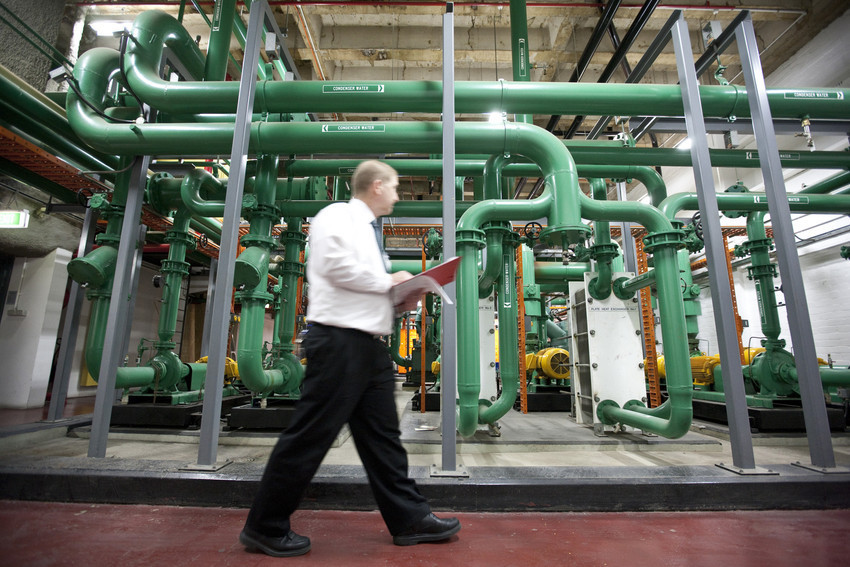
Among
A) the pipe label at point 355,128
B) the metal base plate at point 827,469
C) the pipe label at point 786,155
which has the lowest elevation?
the metal base plate at point 827,469

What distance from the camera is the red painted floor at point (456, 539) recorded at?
4.51ft

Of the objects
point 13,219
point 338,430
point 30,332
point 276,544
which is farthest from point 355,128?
point 30,332

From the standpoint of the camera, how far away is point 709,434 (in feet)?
12.9

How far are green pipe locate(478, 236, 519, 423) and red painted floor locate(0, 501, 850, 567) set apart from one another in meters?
1.15

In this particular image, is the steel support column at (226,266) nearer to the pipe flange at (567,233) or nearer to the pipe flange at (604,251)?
the pipe flange at (567,233)

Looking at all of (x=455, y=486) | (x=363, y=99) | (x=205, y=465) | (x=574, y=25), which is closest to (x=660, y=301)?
(x=455, y=486)

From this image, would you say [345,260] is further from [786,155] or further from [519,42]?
[786,155]

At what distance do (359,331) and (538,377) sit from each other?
17.3 feet

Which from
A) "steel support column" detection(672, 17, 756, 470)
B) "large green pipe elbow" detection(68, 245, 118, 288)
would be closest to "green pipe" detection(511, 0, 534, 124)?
"steel support column" detection(672, 17, 756, 470)

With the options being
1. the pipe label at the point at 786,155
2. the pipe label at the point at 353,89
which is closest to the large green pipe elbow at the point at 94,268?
the pipe label at the point at 353,89

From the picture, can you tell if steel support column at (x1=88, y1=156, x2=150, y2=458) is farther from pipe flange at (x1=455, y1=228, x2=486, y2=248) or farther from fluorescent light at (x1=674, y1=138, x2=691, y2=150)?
fluorescent light at (x1=674, y1=138, x2=691, y2=150)

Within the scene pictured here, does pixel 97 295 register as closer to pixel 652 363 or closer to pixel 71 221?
pixel 71 221

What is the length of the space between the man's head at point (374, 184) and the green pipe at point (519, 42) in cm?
243

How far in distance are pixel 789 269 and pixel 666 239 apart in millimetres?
703
